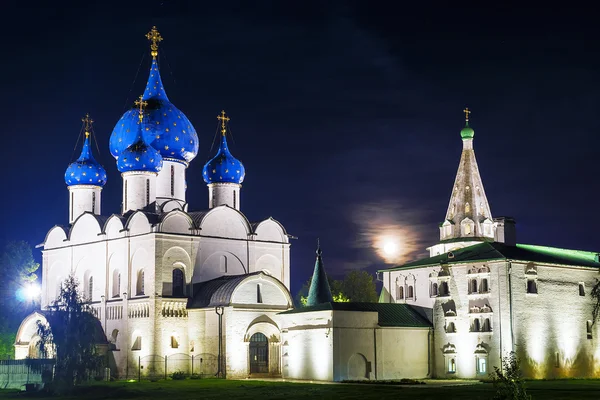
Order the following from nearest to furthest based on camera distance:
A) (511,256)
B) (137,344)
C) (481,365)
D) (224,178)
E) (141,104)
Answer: (481,365), (511,256), (137,344), (141,104), (224,178)

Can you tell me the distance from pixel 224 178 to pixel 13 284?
15.7 metres

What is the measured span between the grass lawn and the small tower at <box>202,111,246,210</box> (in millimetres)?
14139

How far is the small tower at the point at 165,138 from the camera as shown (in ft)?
159

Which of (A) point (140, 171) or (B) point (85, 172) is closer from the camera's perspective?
(A) point (140, 171)

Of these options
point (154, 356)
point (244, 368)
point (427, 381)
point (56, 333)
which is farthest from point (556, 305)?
point (56, 333)

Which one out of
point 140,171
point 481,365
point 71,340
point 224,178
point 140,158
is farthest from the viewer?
point 224,178

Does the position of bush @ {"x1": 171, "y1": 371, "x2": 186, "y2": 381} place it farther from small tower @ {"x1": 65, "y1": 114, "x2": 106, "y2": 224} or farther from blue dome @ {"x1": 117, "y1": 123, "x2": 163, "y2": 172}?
small tower @ {"x1": 65, "y1": 114, "x2": 106, "y2": 224}

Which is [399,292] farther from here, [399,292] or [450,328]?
[450,328]

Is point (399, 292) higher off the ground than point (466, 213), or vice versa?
point (466, 213)

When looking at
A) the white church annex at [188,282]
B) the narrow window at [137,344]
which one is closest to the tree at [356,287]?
the white church annex at [188,282]

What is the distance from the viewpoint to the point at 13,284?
57000 mm

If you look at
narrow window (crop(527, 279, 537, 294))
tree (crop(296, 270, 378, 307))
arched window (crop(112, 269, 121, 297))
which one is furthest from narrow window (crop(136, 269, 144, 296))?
tree (crop(296, 270, 378, 307))

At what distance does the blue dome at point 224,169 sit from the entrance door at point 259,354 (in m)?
9.19

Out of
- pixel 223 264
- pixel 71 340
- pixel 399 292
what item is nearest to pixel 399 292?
pixel 399 292
